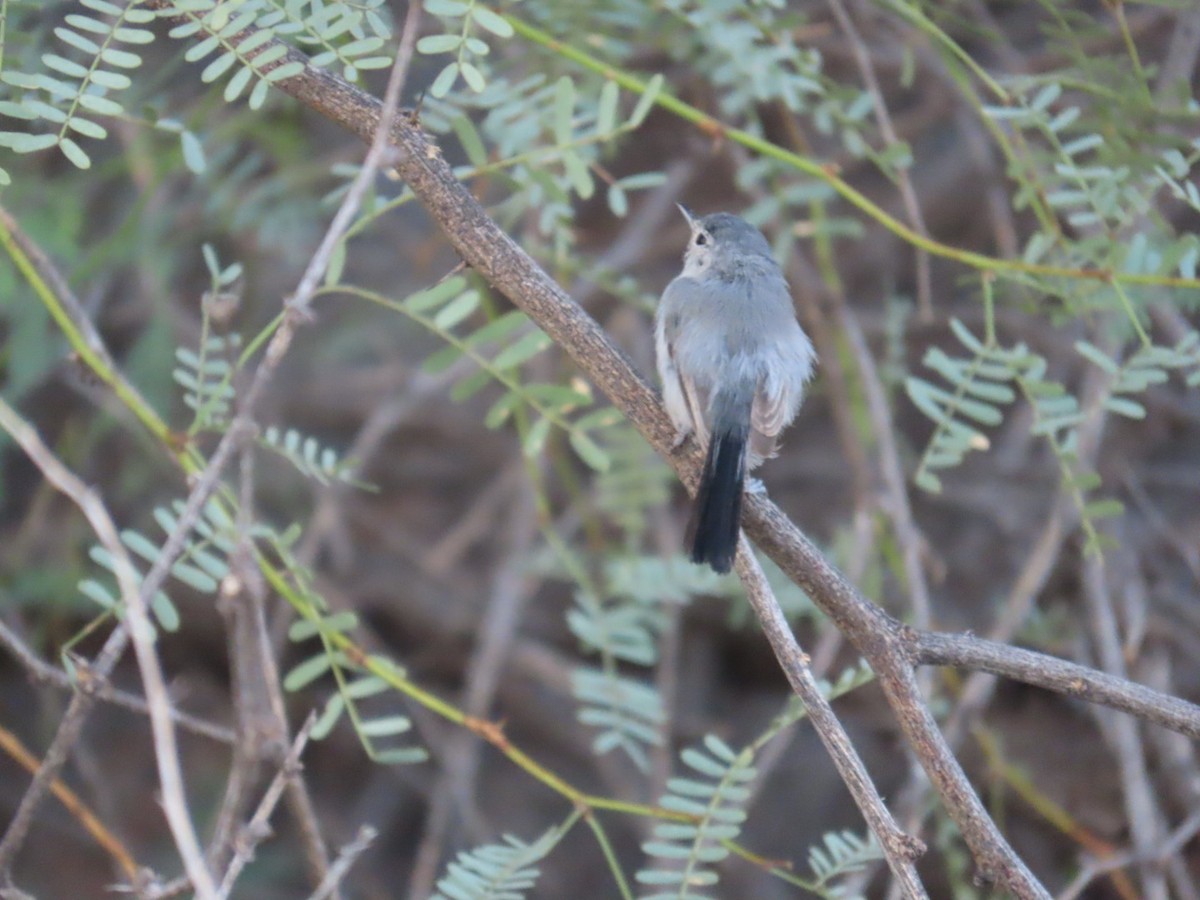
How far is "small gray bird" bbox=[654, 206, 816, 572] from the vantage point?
1.95m

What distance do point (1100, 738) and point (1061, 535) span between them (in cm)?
87

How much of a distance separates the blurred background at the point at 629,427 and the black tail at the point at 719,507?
0.26 meters

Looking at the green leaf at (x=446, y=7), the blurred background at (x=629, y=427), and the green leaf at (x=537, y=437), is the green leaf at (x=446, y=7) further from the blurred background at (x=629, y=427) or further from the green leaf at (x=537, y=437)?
the green leaf at (x=537, y=437)

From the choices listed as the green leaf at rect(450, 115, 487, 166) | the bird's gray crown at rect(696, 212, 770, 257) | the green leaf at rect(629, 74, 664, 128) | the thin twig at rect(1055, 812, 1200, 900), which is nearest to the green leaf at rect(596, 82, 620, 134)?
the green leaf at rect(629, 74, 664, 128)

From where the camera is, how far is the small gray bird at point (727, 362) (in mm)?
1954

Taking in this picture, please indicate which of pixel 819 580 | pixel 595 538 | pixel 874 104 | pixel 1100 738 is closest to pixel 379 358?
pixel 595 538

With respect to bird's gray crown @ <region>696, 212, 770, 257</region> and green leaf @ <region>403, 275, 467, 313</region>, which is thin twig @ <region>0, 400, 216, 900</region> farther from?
bird's gray crown @ <region>696, 212, 770, 257</region>

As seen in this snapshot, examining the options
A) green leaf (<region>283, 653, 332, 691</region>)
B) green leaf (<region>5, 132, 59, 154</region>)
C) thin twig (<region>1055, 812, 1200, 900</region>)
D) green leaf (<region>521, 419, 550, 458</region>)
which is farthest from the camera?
thin twig (<region>1055, 812, 1200, 900</region>)

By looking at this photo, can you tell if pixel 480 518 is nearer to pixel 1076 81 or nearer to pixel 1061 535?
Result: pixel 1061 535

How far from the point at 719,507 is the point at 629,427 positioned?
42.4 inches

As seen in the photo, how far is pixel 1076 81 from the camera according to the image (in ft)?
7.42

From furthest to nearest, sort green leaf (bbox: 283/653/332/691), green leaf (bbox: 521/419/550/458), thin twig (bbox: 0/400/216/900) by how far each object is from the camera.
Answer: green leaf (bbox: 521/419/550/458) → green leaf (bbox: 283/653/332/691) → thin twig (bbox: 0/400/216/900)

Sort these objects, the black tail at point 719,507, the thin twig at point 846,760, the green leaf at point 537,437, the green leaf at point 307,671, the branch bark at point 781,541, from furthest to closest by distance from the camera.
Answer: the green leaf at point 537,437 → the green leaf at point 307,671 → the black tail at point 719,507 → the branch bark at point 781,541 → the thin twig at point 846,760

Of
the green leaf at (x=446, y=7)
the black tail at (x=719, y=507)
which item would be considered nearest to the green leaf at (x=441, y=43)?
the green leaf at (x=446, y=7)
